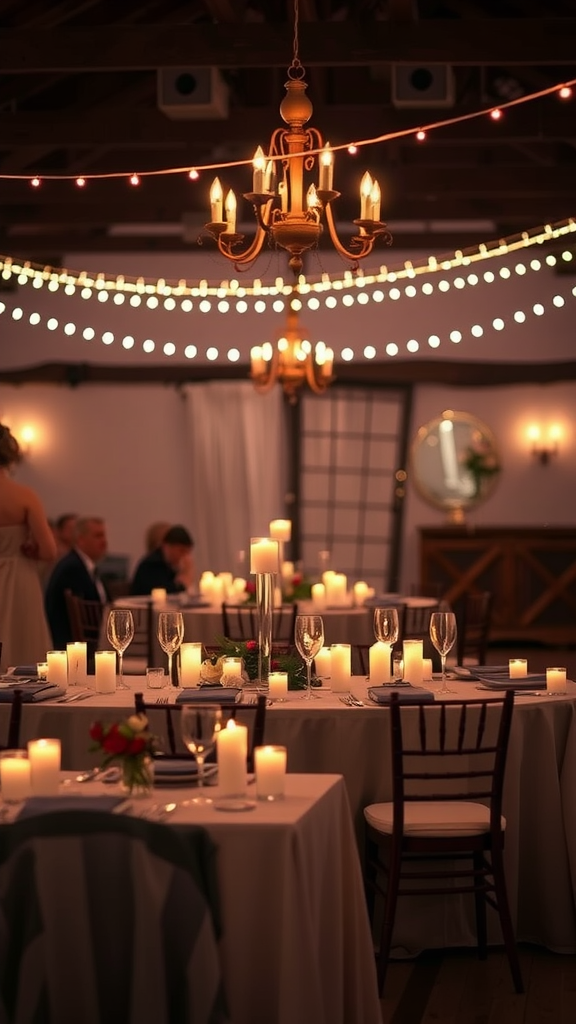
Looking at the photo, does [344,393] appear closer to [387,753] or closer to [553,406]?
[553,406]

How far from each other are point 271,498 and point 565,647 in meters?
3.20

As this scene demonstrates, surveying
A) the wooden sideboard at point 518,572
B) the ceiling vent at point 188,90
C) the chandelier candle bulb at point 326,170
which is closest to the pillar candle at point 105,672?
the chandelier candle bulb at point 326,170

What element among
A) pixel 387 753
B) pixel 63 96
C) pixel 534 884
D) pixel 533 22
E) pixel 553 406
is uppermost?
pixel 63 96

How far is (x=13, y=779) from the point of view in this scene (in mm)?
3205

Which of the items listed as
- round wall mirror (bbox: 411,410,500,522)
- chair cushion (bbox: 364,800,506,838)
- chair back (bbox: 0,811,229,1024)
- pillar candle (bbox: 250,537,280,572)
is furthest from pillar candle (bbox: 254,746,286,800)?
round wall mirror (bbox: 411,410,500,522)

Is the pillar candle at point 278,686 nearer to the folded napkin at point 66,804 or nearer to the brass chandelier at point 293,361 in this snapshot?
the folded napkin at point 66,804

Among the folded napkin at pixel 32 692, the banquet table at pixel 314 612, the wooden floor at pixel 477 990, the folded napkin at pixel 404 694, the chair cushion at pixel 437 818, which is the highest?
the banquet table at pixel 314 612

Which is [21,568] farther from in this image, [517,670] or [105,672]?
[517,670]

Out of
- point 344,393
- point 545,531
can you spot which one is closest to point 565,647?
point 545,531

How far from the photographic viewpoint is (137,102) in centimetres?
1146

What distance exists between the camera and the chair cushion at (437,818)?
417cm

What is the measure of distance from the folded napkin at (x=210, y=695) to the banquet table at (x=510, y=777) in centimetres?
14

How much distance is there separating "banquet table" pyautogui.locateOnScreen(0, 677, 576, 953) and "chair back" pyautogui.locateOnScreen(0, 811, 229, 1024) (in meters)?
1.59

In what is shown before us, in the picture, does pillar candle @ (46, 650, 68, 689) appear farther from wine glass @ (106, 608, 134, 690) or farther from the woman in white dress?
the woman in white dress
